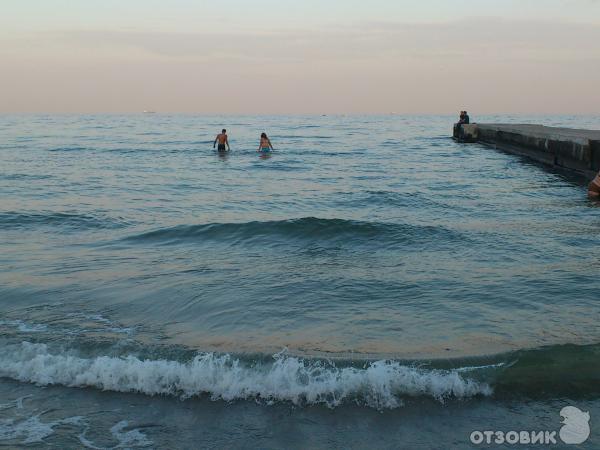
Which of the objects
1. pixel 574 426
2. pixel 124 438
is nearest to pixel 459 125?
pixel 574 426

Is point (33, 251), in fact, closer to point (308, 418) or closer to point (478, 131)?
point (308, 418)

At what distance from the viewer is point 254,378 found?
4883mm

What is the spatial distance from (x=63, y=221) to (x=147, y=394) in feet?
28.7

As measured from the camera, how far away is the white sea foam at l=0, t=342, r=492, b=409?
4.68m

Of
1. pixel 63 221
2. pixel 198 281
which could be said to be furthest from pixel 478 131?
pixel 198 281

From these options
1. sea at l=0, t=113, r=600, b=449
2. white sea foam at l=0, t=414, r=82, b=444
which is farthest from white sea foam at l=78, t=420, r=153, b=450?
white sea foam at l=0, t=414, r=82, b=444

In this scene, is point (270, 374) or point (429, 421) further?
point (270, 374)

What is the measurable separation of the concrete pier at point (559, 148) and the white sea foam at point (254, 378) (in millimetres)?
14669

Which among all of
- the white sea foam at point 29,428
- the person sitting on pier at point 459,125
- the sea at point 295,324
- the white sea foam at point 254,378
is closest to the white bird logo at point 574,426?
the sea at point 295,324

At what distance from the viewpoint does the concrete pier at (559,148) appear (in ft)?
57.9

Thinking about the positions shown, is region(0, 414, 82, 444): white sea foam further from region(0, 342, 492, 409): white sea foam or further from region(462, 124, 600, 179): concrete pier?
region(462, 124, 600, 179): concrete pier

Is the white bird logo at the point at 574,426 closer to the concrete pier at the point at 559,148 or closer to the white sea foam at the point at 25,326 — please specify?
the white sea foam at the point at 25,326

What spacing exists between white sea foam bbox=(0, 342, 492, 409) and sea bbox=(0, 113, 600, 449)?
0.02 m

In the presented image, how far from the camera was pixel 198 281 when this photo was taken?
26.5 ft
